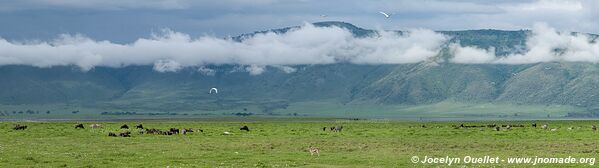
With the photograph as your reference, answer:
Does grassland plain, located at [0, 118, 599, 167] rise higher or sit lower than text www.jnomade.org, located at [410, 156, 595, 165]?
higher

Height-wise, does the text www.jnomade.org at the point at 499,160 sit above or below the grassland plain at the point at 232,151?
below

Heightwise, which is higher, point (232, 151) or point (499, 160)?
point (232, 151)

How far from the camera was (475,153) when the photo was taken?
59.8m

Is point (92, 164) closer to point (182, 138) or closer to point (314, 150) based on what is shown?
point (314, 150)

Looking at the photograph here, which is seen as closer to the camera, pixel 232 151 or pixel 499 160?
pixel 499 160

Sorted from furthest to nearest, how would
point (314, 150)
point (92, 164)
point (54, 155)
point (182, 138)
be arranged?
point (182, 138), point (314, 150), point (54, 155), point (92, 164)

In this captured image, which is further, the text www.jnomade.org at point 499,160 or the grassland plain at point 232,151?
the grassland plain at point 232,151

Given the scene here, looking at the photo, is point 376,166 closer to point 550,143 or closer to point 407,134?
point 550,143

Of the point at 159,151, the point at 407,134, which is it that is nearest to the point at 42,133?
the point at 159,151

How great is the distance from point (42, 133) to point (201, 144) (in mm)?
24525

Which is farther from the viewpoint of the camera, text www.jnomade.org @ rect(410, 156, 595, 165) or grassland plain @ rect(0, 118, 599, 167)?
grassland plain @ rect(0, 118, 599, 167)

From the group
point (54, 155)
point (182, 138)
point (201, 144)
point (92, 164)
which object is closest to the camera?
point (92, 164)

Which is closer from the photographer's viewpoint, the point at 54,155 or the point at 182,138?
the point at 54,155

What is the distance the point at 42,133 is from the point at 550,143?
4892 centimetres
